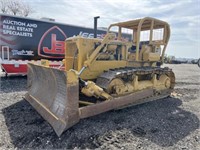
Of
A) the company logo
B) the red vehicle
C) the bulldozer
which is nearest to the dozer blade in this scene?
the bulldozer

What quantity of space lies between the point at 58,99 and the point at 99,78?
1.47 metres

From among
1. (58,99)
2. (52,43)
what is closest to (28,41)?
(52,43)

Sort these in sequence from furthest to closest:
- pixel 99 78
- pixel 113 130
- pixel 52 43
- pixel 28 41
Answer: pixel 52 43
pixel 28 41
pixel 99 78
pixel 113 130

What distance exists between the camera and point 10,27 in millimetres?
8594

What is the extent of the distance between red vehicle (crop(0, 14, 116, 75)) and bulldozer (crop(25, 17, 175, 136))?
136 inches

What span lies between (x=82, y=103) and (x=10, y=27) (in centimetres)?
637

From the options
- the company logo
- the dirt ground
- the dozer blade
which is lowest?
the dirt ground

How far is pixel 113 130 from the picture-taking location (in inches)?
149

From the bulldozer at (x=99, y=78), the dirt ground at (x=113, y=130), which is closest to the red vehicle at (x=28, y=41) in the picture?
the bulldozer at (x=99, y=78)

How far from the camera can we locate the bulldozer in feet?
12.0

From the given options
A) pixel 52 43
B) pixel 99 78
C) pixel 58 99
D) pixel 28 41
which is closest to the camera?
pixel 58 99

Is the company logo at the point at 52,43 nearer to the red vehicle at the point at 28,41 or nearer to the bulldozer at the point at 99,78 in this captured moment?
the red vehicle at the point at 28,41

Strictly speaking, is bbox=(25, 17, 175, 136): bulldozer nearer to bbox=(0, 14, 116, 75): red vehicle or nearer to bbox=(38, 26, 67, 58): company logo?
bbox=(0, 14, 116, 75): red vehicle

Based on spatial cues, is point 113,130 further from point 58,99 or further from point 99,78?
point 99,78
